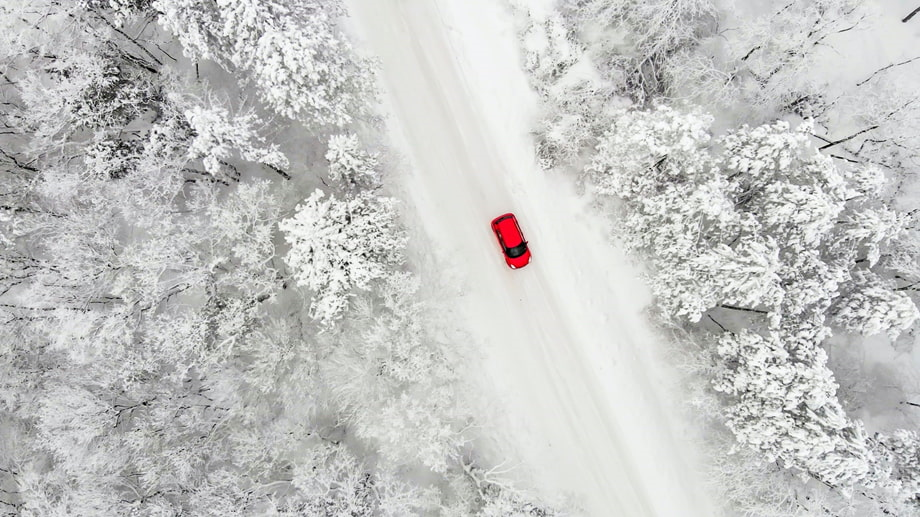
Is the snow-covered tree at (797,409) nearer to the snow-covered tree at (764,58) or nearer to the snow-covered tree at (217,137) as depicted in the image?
the snow-covered tree at (764,58)

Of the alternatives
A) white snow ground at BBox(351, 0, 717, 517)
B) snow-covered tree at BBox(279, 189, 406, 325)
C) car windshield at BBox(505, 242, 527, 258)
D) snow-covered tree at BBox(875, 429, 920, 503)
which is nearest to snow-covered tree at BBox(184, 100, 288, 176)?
snow-covered tree at BBox(279, 189, 406, 325)

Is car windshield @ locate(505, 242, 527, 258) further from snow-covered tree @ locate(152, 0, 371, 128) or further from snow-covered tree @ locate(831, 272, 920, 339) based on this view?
snow-covered tree @ locate(831, 272, 920, 339)

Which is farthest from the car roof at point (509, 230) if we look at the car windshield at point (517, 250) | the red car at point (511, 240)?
the car windshield at point (517, 250)

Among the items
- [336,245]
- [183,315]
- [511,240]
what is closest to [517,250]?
[511,240]

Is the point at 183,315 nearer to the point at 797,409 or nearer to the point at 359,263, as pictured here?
the point at 359,263

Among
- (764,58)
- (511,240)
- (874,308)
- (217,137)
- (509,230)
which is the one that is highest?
(217,137)

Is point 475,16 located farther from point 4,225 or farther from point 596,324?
point 4,225
